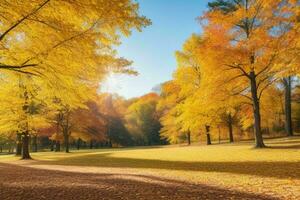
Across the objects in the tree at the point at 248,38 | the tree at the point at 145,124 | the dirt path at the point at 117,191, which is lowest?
the dirt path at the point at 117,191

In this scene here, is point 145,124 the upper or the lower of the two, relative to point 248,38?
lower

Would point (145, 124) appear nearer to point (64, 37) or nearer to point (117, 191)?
point (64, 37)

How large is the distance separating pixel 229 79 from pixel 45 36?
1297 centimetres

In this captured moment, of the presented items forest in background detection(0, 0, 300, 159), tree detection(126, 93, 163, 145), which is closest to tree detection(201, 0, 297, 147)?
forest in background detection(0, 0, 300, 159)

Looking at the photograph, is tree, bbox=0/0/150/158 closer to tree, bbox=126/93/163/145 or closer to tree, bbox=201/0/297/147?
tree, bbox=201/0/297/147

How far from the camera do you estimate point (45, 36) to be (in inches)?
280

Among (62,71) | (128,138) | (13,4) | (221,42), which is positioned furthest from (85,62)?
(128,138)

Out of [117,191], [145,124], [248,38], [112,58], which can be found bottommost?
[117,191]

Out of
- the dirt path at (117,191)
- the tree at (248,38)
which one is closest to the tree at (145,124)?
the tree at (248,38)

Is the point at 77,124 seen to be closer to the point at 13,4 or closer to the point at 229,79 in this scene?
the point at 229,79

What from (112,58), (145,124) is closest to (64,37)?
(112,58)

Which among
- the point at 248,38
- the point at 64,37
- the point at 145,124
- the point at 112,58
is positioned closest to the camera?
the point at 64,37

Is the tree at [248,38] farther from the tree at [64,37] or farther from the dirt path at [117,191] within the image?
the dirt path at [117,191]

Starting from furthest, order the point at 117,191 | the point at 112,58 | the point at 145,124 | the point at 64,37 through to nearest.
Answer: the point at 145,124, the point at 112,58, the point at 64,37, the point at 117,191
